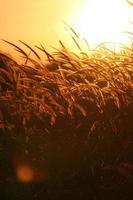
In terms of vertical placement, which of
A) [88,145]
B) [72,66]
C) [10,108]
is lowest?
[88,145]

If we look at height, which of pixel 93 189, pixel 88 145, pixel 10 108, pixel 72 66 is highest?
pixel 72 66

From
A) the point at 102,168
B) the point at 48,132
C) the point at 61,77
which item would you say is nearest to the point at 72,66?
the point at 61,77

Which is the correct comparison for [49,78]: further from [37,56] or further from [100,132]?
[100,132]

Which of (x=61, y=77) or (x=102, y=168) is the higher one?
(x=61, y=77)

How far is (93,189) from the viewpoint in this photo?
1.22 metres

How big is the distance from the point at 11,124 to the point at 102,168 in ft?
0.90

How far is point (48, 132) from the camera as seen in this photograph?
1295 millimetres

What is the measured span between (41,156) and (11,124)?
12 centimetres

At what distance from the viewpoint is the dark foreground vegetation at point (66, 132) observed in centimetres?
122

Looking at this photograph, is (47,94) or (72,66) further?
(72,66)

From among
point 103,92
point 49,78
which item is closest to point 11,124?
point 49,78

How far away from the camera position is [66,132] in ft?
4.29

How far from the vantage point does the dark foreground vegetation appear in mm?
1224

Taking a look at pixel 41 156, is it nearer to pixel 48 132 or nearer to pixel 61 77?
pixel 48 132
